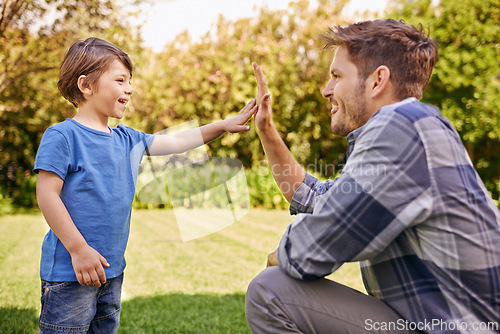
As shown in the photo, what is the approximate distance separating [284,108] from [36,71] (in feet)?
15.8

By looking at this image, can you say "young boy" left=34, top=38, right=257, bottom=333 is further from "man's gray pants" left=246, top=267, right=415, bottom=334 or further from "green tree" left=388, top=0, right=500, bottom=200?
"green tree" left=388, top=0, right=500, bottom=200

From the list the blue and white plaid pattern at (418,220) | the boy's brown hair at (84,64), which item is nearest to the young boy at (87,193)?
the boy's brown hair at (84,64)

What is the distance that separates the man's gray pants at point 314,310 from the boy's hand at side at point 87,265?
64 centimetres

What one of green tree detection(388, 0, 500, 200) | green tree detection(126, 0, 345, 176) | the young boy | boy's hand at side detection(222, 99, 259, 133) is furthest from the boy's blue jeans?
green tree detection(126, 0, 345, 176)

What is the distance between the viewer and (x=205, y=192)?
26.8 feet

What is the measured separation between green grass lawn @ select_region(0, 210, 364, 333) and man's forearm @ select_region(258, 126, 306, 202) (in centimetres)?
108

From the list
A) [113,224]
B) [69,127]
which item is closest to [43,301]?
[113,224]

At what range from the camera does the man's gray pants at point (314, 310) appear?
1.38 meters

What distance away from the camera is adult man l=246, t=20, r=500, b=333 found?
48.5 inches

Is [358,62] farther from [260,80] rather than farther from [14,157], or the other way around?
[14,157]

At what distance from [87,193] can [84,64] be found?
1.82 ft

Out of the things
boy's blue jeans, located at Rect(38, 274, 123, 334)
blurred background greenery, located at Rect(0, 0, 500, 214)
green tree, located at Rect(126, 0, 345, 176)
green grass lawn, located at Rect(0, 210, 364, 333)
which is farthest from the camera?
green tree, located at Rect(126, 0, 345, 176)

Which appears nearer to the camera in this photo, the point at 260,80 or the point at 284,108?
the point at 260,80

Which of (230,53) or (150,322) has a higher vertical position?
(230,53)
